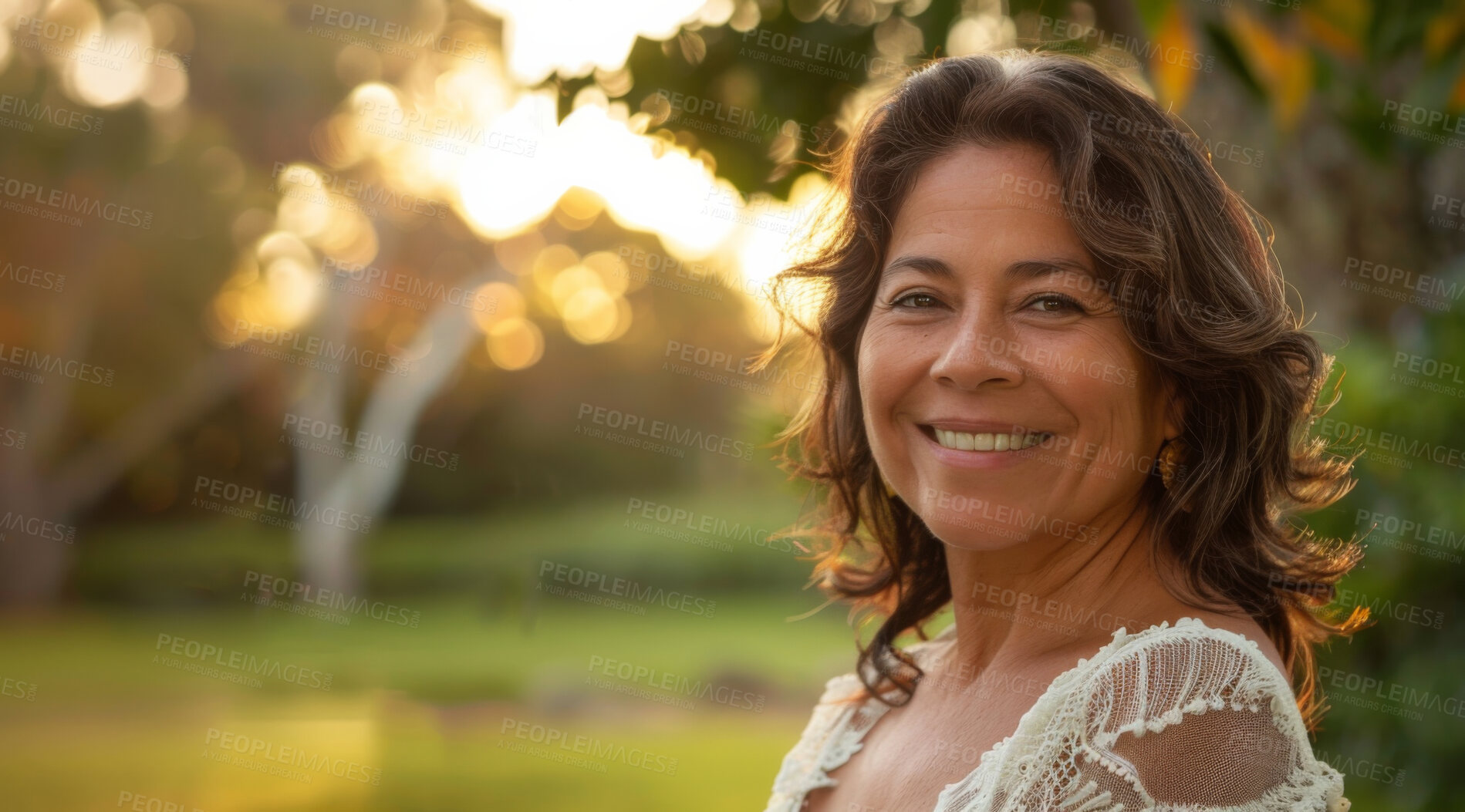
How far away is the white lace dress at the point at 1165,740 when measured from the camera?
4.17 feet

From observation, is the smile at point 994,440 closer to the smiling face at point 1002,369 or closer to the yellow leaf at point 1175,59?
the smiling face at point 1002,369

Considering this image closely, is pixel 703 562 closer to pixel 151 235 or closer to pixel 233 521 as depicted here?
pixel 233 521

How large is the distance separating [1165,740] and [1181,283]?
1.99ft

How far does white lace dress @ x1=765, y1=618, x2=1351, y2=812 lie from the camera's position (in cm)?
127

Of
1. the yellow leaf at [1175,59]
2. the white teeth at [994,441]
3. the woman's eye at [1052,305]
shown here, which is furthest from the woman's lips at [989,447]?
the yellow leaf at [1175,59]

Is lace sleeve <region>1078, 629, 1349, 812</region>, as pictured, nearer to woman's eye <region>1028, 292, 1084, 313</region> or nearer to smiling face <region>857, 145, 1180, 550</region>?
smiling face <region>857, 145, 1180, 550</region>

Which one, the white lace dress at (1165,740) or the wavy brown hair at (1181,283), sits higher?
the wavy brown hair at (1181,283)

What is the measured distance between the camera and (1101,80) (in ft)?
5.14

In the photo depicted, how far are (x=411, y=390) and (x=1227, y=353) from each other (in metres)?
18.0

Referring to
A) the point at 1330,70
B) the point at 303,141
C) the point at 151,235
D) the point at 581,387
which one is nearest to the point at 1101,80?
the point at 1330,70

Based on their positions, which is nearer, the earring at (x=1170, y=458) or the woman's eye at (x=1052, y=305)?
the woman's eye at (x=1052, y=305)

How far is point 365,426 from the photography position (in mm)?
18344

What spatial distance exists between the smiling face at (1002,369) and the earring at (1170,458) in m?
0.03

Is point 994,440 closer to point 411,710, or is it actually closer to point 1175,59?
point 1175,59
